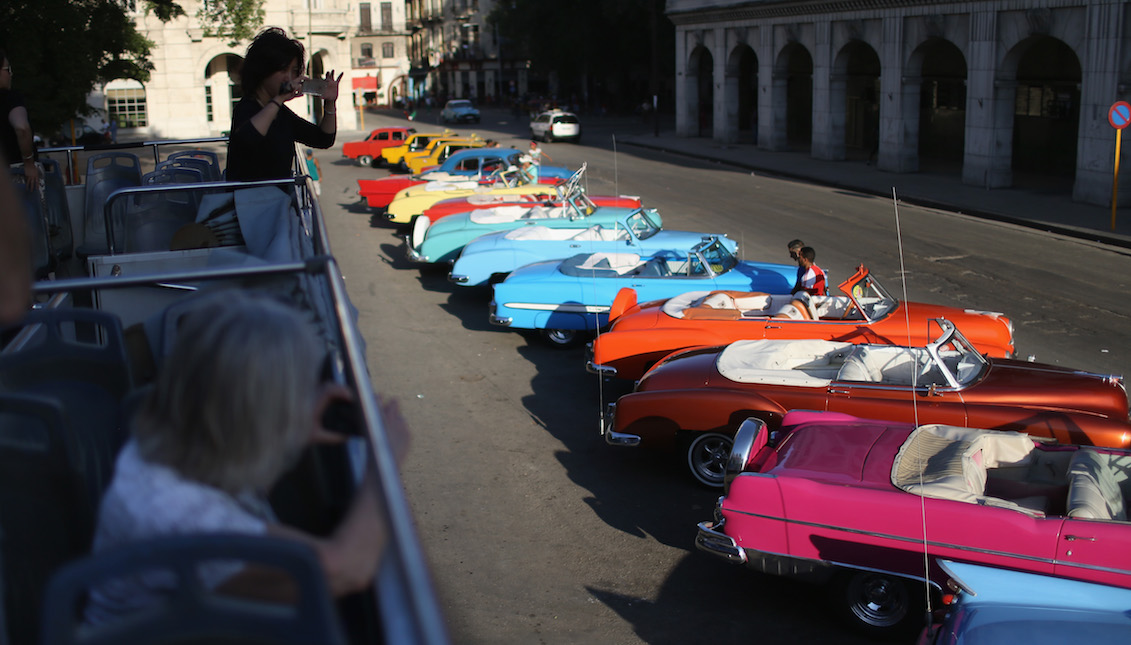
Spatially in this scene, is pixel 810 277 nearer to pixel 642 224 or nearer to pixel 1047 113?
pixel 642 224

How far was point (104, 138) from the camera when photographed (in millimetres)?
33188

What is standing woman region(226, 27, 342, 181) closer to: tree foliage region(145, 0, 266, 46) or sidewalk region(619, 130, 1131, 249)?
sidewalk region(619, 130, 1131, 249)

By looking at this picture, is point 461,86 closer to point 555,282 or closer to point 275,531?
point 555,282

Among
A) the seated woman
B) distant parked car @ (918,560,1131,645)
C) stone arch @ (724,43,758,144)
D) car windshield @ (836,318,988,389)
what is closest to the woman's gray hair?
the seated woman

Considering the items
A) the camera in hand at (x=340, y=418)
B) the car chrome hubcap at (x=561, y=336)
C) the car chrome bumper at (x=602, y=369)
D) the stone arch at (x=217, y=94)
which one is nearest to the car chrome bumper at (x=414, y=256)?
the car chrome hubcap at (x=561, y=336)

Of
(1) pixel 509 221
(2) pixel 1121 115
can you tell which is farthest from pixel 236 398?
(2) pixel 1121 115

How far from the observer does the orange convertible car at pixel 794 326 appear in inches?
349

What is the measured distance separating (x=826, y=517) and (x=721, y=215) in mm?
15610

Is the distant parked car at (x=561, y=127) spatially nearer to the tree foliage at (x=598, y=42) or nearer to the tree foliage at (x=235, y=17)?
the tree foliage at (x=598, y=42)

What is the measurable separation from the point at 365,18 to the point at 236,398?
9410cm

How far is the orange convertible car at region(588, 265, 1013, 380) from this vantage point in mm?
8875

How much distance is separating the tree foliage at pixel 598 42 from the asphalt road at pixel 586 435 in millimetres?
35887

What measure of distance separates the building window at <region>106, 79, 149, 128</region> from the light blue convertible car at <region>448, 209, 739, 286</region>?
42.3 m

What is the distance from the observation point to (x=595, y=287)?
1123 cm
